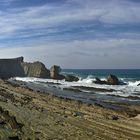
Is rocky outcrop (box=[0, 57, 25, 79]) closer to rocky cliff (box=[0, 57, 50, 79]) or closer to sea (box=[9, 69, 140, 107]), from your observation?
rocky cliff (box=[0, 57, 50, 79])

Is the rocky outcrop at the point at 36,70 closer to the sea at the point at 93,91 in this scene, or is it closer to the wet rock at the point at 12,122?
the sea at the point at 93,91

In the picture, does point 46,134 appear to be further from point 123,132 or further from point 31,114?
point 31,114

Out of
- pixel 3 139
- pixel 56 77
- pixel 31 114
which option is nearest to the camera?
pixel 3 139

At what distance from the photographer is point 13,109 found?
3872cm

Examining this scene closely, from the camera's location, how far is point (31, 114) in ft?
116

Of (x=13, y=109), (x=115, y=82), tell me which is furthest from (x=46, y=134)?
(x=115, y=82)

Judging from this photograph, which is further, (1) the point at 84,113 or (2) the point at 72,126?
(1) the point at 84,113

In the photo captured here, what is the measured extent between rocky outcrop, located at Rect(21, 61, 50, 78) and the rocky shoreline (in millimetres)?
78159

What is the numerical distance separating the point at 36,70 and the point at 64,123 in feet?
317

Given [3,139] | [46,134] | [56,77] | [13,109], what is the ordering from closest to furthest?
[3,139] → [46,134] → [13,109] → [56,77]

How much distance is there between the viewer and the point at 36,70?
126062mm

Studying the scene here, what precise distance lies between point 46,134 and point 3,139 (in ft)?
10.9

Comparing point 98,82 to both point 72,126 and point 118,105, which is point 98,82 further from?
point 72,126

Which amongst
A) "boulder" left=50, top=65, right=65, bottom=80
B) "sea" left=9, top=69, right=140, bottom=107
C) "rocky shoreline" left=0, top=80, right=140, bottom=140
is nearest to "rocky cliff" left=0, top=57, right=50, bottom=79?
"boulder" left=50, top=65, right=65, bottom=80
